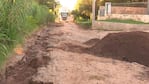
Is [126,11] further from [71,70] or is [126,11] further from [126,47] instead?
[71,70]

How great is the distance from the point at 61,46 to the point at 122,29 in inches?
449

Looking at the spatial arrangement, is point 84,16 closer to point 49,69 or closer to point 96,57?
point 96,57

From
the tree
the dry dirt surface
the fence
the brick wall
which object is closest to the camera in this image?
the dry dirt surface

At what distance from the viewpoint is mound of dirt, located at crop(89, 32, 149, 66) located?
13.1 meters

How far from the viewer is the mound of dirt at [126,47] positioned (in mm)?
13117

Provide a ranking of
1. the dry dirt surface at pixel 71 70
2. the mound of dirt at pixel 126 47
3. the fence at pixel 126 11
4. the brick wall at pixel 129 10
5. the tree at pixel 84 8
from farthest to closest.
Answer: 1. the tree at pixel 84 8
2. the brick wall at pixel 129 10
3. the fence at pixel 126 11
4. the mound of dirt at pixel 126 47
5. the dry dirt surface at pixel 71 70

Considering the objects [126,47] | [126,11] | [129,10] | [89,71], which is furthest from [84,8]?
[89,71]

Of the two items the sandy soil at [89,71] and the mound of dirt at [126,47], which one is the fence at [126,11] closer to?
the mound of dirt at [126,47]

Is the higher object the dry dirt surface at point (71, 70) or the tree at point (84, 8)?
the dry dirt surface at point (71, 70)

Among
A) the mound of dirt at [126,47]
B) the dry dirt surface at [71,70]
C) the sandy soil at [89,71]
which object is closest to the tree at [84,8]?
the mound of dirt at [126,47]

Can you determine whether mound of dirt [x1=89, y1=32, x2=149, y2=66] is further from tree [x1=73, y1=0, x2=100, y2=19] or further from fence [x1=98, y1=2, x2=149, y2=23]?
tree [x1=73, y1=0, x2=100, y2=19]

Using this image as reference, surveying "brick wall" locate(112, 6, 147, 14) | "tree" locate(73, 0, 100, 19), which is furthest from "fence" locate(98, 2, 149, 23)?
"tree" locate(73, 0, 100, 19)

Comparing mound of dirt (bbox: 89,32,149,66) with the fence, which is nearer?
mound of dirt (bbox: 89,32,149,66)

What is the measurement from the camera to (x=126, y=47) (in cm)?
1389
